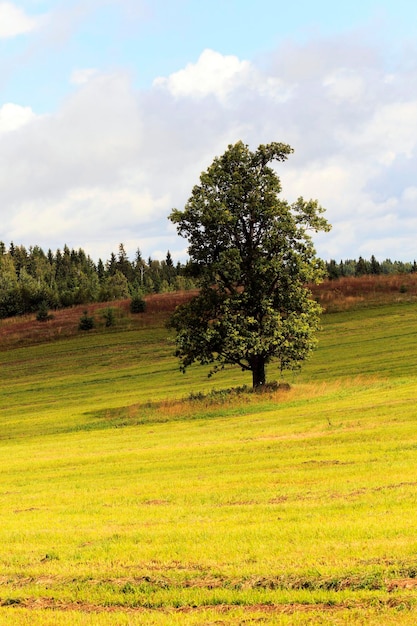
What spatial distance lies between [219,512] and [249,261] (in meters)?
29.0

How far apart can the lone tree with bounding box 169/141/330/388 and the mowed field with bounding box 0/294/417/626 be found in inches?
174

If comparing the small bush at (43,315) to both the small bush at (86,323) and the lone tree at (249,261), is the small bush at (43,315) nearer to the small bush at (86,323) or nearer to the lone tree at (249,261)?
the small bush at (86,323)

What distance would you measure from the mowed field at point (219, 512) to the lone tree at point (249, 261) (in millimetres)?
4418

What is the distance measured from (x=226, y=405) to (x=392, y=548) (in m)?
26.8

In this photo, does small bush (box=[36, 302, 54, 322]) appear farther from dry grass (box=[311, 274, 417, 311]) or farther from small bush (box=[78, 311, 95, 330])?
dry grass (box=[311, 274, 417, 311])

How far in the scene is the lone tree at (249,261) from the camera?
4038 cm

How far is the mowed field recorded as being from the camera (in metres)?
8.75

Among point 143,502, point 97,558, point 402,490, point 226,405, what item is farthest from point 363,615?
point 226,405

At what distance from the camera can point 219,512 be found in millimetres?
13664

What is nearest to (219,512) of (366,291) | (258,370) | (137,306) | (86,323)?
(258,370)

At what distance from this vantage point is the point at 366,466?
653 inches

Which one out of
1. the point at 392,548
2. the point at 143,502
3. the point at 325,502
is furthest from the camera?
the point at 143,502

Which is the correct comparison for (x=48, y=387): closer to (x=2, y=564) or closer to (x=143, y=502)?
(x=143, y=502)

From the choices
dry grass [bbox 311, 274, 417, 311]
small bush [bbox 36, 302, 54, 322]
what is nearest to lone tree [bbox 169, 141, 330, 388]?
dry grass [bbox 311, 274, 417, 311]
